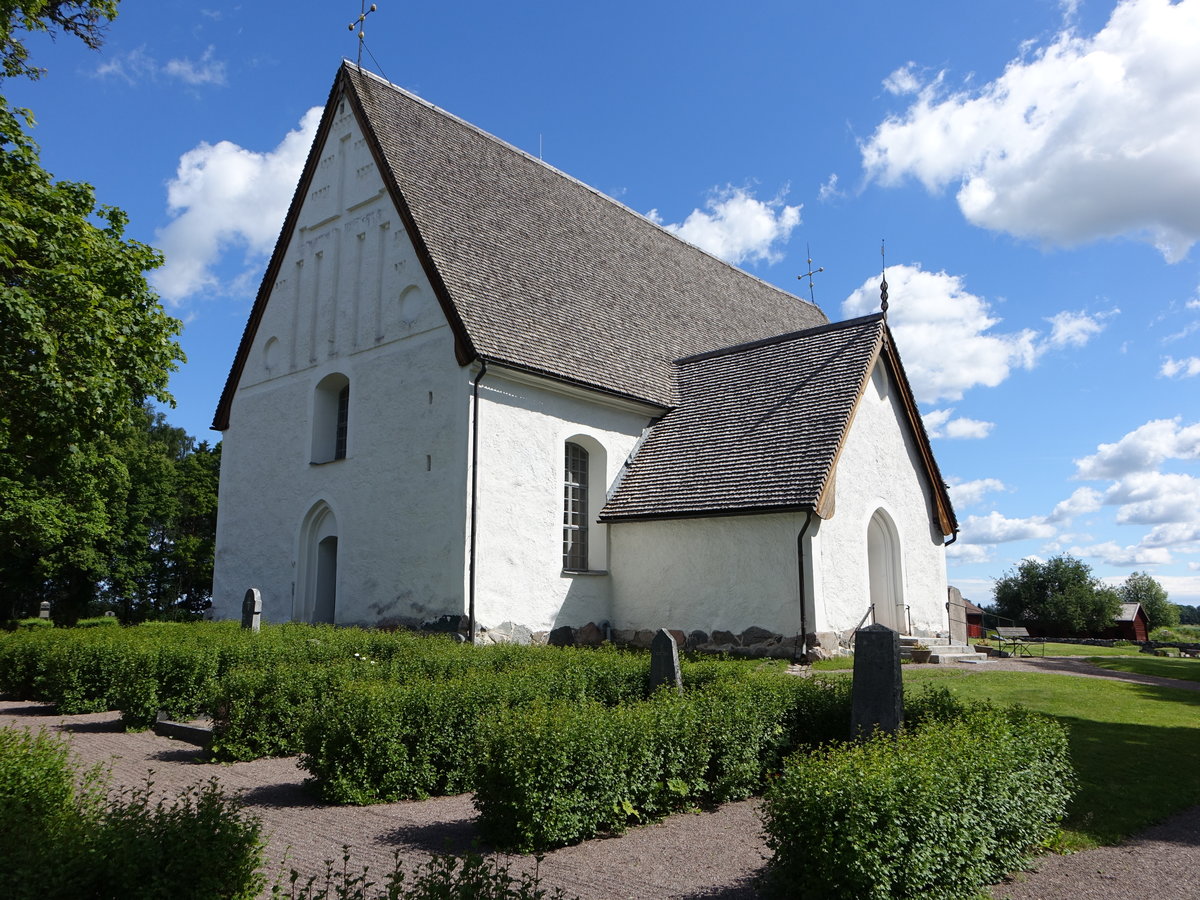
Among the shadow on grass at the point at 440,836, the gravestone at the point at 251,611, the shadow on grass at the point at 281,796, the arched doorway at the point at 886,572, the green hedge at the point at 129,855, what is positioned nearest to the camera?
the green hedge at the point at 129,855

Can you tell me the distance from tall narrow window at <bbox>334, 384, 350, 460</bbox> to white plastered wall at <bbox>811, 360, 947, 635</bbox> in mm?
11283

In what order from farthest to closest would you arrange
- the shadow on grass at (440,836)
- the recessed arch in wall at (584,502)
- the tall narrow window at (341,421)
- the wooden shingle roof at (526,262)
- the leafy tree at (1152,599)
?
the leafy tree at (1152,599) → the tall narrow window at (341,421) → the recessed arch in wall at (584,502) → the wooden shingle roof at (526,262) → the shadow on grass at (440,836)

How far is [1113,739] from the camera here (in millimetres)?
10070

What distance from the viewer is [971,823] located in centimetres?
556

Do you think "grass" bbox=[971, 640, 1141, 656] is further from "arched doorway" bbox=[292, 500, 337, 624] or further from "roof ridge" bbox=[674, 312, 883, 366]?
"arched doorway" bbox=[292, 500, 337, 624]

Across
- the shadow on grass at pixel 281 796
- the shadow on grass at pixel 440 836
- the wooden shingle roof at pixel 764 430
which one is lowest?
the shadow on grass at pixel 440 836

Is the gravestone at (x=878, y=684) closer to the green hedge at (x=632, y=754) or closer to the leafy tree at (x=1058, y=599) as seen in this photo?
the green hedge at (x=632, y=754)

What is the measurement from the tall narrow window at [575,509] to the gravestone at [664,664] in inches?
334

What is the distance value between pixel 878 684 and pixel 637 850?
292cm

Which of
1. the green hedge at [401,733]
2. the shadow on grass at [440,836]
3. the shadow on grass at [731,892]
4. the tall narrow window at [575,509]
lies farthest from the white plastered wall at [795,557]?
the shadow on grass at [731,892]

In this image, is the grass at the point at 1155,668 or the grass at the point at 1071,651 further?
the grass at the point at 1071,651

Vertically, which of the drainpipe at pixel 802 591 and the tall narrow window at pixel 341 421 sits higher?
the tall narrow window at pixel 341 421

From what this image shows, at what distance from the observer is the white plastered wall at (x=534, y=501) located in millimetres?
16422

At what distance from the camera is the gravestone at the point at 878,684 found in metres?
7.89
